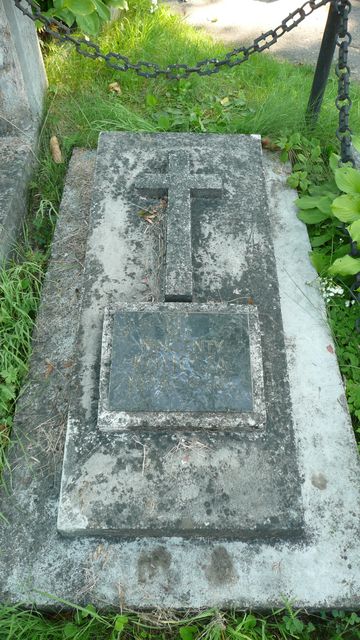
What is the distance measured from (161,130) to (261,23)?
1.93 meters

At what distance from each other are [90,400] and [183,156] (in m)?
1.29

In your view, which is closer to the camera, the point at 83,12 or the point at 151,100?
the point at 83,12

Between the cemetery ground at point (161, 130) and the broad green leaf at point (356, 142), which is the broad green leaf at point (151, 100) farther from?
the broad green leaf at point (356, 142)

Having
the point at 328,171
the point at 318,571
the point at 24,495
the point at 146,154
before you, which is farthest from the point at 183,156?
the point at 318,571

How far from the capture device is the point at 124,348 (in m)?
1.88

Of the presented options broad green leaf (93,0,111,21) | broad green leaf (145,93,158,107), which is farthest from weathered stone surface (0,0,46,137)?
broad green leaf (145,93,158,107)

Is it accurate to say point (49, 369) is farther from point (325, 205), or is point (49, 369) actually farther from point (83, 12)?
point (83, 12)

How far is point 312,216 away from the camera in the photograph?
2.79 m

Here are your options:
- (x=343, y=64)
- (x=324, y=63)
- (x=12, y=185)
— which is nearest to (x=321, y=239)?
(x=343, y=64)

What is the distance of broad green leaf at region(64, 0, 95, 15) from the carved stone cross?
4.27ft

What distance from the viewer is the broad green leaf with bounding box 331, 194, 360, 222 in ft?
8.21

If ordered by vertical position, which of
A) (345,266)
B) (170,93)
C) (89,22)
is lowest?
(345,266)

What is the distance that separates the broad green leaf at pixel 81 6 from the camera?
10.2 ft

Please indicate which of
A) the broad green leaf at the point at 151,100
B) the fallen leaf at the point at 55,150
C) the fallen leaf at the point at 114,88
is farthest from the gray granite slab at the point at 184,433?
the fallen leaf at the point at 114,88
